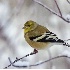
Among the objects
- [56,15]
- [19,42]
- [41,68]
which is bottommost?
[41,68]

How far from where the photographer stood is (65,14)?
6.27 ft

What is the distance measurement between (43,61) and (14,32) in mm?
317

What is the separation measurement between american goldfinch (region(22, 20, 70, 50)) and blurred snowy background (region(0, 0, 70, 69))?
3 cm

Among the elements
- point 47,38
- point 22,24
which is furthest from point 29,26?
point 47,38

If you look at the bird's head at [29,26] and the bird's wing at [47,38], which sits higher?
the bird's head at [29,26]

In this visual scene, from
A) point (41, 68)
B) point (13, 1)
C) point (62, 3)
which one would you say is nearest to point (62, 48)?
point (41, 68)

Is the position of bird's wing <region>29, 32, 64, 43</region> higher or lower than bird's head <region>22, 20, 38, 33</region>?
lower

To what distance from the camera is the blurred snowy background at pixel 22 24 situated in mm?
1898

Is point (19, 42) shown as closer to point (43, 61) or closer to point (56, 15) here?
point (43, 61)

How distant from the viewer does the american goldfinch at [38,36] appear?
74.0 inches

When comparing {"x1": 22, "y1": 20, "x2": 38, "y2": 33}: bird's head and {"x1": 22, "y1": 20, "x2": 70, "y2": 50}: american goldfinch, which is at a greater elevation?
{"x1": 22, "y1": 20, "x2": 38, "y2": 33}: bird's head

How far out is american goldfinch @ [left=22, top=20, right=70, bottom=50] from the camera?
188cm

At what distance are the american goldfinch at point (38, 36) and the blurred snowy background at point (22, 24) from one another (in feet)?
0.10

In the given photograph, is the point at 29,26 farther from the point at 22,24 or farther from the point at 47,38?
the point at 47,38
